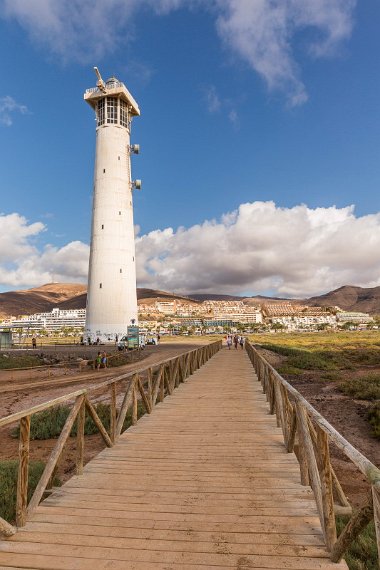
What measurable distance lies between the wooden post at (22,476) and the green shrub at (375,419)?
10.3 metres

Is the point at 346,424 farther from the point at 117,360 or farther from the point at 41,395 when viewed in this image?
the point at 117,360

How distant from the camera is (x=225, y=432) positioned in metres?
7.49

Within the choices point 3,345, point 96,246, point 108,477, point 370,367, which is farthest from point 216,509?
point 3,345

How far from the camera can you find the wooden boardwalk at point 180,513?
330 centimetres

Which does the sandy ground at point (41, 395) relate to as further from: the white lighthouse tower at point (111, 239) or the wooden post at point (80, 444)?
the white lighthouse tower at point (111, 239)

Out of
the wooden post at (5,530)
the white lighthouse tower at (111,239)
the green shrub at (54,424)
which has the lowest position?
the green shrub at (54,424)

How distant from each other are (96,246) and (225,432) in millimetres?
34491

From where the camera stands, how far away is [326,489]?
3654mm

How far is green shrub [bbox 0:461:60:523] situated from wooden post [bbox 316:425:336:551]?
4.40 m

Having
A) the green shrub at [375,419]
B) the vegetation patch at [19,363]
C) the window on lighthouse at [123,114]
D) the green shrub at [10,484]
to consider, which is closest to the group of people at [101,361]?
the vegetation patch at [19,363]

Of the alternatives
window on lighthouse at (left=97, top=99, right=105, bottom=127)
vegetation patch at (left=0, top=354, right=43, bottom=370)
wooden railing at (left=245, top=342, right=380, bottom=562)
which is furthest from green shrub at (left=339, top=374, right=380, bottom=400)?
window on lighthouse at (left=97, top=99, right=105, bottom=127)

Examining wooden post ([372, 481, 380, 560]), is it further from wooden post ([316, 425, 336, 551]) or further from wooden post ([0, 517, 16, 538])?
wooden post ([0, 517, 16, 538])

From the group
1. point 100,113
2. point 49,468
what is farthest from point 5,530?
point 100,113

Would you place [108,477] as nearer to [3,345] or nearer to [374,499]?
[374,499]
